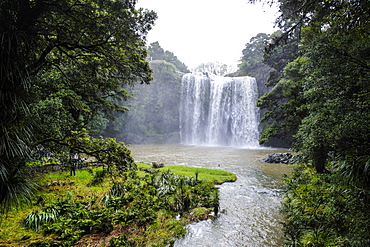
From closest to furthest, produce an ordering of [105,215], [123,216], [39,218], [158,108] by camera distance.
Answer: [39,218], [105,215], [123,216], [158,108]

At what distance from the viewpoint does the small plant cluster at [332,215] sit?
11.1 ft

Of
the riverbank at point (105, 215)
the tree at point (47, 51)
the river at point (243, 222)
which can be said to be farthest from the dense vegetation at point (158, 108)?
the tree at point (47, 51)

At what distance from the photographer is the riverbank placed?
183 inches

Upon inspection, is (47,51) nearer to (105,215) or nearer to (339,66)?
(105,215)

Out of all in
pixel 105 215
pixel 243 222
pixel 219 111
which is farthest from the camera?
pixel 219 111

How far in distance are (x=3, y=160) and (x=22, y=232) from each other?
2.59 m

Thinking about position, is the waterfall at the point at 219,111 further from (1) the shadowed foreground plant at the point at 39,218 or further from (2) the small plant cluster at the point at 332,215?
(1) the shadowed foreground plant at the point at 39,218

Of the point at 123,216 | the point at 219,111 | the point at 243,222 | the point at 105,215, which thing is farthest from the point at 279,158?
the point at 219,111

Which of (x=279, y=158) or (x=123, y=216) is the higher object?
(x=123, y=216)

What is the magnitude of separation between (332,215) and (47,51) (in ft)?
23.6

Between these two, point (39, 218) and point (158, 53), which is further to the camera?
point (158, 53)

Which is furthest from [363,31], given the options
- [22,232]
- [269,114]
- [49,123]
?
[269,114]

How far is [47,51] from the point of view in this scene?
13.5ft

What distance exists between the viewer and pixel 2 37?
310 centimetres
